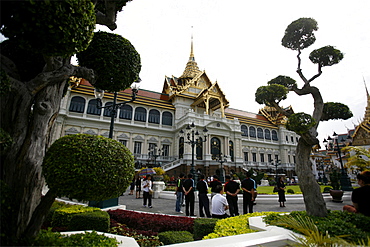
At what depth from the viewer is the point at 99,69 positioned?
12.5ft

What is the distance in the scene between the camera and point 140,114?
2856 cm

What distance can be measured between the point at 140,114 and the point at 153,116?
1.96 meters

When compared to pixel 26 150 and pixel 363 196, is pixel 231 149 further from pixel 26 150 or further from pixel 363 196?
pixel 26 150

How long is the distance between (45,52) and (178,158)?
25442 mm

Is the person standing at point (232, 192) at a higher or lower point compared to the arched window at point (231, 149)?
lower

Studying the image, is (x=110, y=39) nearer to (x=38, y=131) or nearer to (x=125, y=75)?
(x=125, y=75)

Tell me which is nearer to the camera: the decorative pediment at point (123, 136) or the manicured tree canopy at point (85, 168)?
the manicured tree canopy at point (85, 168)

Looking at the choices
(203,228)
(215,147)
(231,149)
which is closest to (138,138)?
(215,147)

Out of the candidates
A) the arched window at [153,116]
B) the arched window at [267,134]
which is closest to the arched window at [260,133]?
the arched window at [267,134]

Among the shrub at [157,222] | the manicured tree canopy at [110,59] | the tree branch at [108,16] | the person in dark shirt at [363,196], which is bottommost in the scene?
the shrub at [157,222]

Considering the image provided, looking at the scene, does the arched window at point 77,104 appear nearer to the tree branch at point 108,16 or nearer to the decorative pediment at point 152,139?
the decorative pediment at point 152,139

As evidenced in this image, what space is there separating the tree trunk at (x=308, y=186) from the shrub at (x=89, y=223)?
477 cm

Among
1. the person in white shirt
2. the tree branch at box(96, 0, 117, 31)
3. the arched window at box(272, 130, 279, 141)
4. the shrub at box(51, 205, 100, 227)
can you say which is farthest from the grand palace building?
the tree branch at box(96, 0, 117, 31)

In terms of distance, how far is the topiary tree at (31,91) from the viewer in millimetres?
2176
